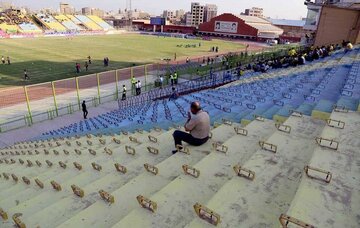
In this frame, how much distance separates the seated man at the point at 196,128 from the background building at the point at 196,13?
13818 centimetres

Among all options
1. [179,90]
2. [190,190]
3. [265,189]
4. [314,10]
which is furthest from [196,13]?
[265,189]

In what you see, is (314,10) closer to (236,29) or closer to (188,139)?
(188,139)

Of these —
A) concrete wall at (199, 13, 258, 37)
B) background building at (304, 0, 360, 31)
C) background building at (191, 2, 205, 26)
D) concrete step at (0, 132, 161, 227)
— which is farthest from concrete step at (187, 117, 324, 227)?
background building at (191, 2, 205, 26)

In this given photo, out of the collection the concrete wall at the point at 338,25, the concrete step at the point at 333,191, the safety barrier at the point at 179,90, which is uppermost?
the concrete wall at the point at 338,25

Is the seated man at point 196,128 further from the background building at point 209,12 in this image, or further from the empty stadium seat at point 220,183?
the background building at point 209,12

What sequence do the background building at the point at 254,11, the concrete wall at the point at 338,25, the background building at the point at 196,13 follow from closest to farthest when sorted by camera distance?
the concrete wall at the point at 338,25, the background building at the point at 196,13, the background building at the point at 254,11

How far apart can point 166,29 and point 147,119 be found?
9229 centimetres

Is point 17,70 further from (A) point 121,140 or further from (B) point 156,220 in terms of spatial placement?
(B) point 156,220

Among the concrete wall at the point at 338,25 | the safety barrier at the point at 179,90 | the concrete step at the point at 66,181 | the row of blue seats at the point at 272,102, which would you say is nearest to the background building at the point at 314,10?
the concrete wall at the point at 338,25

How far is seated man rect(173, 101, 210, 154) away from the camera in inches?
212

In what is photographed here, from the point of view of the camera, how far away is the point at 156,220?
3240mm

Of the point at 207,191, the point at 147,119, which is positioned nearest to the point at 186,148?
the point at 207,191

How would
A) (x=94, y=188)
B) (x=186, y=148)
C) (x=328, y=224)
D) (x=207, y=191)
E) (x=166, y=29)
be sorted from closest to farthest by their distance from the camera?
1. (x=328, y=224)
2. (x=207, y=191)
3. (x=94, y=188)
4. (x=186, y=148)
5. (x=166, y=29)

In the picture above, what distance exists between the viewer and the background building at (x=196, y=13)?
138250mm
